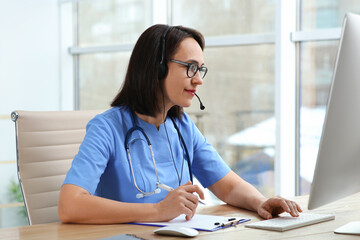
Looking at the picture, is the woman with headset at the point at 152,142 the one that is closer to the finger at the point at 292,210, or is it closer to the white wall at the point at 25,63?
the finger at the point at 292,210

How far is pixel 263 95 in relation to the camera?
3.12 meters

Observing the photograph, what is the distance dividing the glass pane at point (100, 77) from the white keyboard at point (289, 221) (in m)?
2.72

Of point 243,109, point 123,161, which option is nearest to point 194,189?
point 123,161

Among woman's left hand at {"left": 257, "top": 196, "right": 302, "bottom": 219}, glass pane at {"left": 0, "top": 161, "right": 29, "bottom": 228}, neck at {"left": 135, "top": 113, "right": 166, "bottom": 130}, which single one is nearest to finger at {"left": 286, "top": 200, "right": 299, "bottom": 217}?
woman's left hand at {"left": 257, "top": 196, "right": 302, "bottom": 219}

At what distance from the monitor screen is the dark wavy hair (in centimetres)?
71

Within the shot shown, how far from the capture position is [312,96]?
2945 millimetres

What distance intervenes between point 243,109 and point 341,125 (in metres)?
2.19

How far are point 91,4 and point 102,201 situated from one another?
10.1 feet

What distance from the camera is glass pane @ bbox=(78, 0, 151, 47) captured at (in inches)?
153

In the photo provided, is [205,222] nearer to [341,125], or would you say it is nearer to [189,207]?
[189,207]

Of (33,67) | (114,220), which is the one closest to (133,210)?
(114,220)

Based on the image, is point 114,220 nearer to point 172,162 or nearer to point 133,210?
point 133,210

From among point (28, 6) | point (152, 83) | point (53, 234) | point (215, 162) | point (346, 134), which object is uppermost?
point (28, 6)

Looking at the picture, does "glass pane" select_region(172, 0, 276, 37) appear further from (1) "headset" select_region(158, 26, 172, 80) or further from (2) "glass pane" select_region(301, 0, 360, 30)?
(1) "headset" select_region(158, 26, 172, 80)
